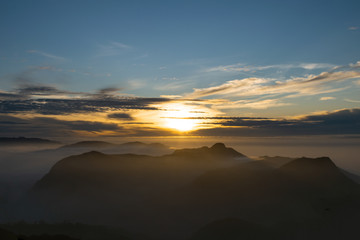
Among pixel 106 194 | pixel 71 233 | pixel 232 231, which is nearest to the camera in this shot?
pixel 71 233

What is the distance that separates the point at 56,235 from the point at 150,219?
146ft

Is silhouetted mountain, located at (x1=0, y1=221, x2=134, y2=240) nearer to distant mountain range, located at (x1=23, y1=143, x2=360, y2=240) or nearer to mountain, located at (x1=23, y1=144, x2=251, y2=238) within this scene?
distant mountain range, located at (x1=23, y1=143, x2=360, y2=240)

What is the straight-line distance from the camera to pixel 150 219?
11531 cm

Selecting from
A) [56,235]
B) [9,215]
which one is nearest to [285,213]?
[56,235]

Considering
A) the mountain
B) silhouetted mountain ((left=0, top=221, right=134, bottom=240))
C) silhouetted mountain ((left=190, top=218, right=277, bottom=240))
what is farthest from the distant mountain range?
silhouetted mountain ((left=0, top=221, right=134, bottom=240))

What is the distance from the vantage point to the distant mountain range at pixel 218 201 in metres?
97.1

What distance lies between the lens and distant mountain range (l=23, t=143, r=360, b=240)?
97125 millimetres

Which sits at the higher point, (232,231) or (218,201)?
(218,201)

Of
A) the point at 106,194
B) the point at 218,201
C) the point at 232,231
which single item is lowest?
the point at 106,194

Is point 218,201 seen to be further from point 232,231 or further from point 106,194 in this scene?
point 106,194

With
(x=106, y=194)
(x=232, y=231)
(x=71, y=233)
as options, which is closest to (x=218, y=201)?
(x=232, y=231)

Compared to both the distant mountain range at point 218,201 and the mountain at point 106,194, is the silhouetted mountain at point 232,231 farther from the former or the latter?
the mountain at point 106,194

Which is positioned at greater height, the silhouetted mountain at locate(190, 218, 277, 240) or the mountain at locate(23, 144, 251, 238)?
the silhouetted mountain at locate(190, 218, 277, 240)

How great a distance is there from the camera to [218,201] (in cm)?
12725
